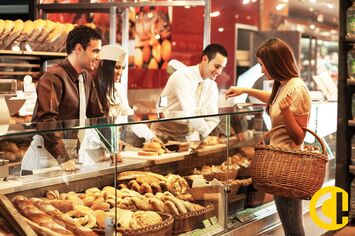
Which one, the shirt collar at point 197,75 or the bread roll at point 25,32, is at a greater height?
the bread roll at point 25,32

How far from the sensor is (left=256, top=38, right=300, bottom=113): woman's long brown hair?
13.5 feet

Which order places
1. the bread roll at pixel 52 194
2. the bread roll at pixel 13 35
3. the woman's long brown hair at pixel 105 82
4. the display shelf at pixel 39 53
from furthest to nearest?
1. the bread roll at pixel 13 35
2. the display shelf at pixel 39 53
3. the woman's long brown hair at pixel 105 82
4. the bread roll at pixel 52 194

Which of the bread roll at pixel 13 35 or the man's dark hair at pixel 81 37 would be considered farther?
the bread roll at pixel 13 35

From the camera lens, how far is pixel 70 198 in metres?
3.27

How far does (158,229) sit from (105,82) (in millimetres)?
1431

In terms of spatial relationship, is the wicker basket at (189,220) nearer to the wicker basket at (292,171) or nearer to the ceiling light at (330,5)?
the wicker basket at (292,171)

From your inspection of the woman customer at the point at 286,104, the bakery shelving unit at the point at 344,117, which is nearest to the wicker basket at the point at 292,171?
the woman customer at the point at 286,104

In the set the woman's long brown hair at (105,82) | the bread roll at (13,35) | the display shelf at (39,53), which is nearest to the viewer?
the woman's long brown hair at (105,82)

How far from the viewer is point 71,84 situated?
416cm

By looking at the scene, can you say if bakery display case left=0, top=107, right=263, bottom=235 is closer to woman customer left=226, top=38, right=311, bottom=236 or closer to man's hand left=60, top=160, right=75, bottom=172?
man's hand left=60, top=160, right=75, bottom=172

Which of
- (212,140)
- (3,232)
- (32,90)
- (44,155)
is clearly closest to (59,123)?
(44,155)

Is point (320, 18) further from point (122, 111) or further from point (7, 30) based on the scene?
point (122, 111)

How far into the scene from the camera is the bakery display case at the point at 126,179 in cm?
303

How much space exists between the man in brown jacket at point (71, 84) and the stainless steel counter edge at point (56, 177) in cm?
65
